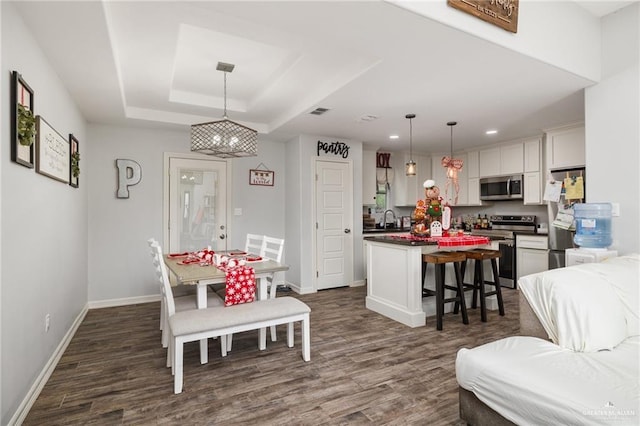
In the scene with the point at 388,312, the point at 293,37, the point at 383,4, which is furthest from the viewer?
the point at 388,312

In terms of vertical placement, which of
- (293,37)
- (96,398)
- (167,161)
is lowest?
(96,398)

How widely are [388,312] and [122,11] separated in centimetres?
355

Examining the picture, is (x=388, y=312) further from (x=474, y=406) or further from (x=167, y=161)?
(x=167, y=161)

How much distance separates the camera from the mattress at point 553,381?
1.27 m

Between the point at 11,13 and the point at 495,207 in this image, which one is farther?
the point at 495,207

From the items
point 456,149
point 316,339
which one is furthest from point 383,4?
point 456,149

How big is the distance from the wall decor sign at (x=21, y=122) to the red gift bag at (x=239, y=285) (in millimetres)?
1435

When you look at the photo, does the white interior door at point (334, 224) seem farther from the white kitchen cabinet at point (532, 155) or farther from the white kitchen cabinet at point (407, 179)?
the white kitchen cabinet at point (532, 155)

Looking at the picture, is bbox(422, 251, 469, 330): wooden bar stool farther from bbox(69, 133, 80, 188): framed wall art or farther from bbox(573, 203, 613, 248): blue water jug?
bbox(69, 133, 80, 188): framed wall art

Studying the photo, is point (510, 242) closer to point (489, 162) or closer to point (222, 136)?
point (489, 162)

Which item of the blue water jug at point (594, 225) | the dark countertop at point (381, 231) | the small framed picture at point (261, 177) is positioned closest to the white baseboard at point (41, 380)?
the small framed picture at point (261, 177)

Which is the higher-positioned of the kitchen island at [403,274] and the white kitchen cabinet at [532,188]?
the white kitchen cabinet at [532,188]

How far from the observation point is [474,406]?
5.61 feet

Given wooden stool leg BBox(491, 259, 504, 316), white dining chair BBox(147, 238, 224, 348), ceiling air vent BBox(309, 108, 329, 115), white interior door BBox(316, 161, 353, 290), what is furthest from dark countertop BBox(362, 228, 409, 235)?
white dining chair BBox(147, 238, 224, 348)
